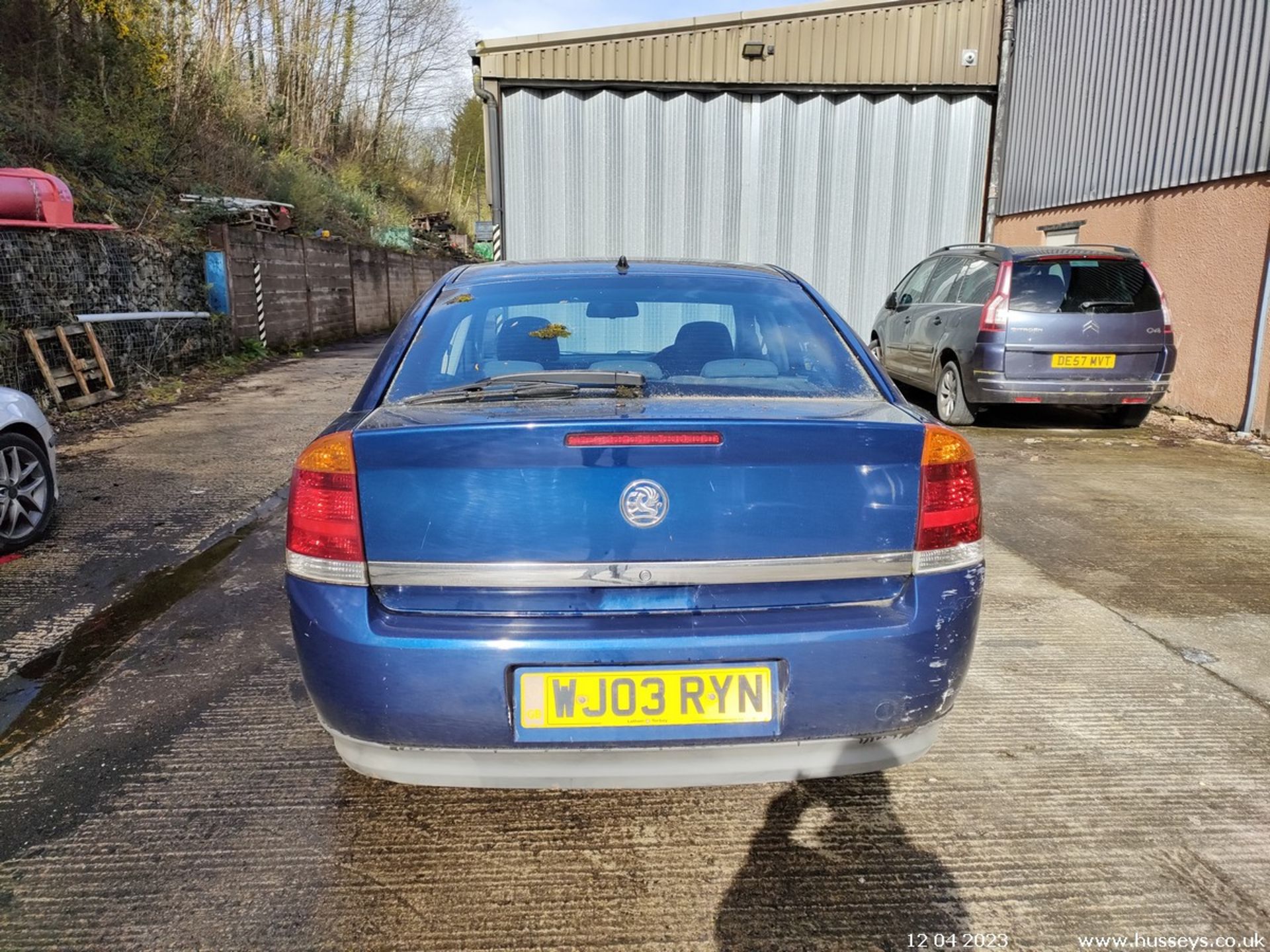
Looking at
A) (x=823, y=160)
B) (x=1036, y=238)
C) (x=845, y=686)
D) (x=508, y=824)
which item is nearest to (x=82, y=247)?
(x=823, y=160)

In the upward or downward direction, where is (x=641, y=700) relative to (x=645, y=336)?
downward

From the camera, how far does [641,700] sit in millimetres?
1880

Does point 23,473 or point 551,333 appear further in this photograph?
point 23,473

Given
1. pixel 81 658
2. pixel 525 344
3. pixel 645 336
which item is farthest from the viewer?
pixel 81 658

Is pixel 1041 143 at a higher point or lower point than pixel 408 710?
higher

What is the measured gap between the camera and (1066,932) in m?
1.92

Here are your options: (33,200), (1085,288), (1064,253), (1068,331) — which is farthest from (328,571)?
(33,200)

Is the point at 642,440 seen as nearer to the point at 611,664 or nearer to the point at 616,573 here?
the point at 616,573

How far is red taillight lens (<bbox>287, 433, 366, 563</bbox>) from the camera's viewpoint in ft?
6.40

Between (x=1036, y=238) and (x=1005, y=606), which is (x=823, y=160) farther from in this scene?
(x=1005, y=606)

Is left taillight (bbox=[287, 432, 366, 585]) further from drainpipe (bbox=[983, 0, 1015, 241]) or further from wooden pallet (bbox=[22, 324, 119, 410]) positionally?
drainpipe (bbox=[983, 0, 1015, 241])

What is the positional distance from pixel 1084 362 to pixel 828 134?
5.69m

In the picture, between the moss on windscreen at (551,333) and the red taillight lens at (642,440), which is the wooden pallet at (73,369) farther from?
the red taillight lens at (642,440)

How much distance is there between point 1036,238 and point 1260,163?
11.7ft
